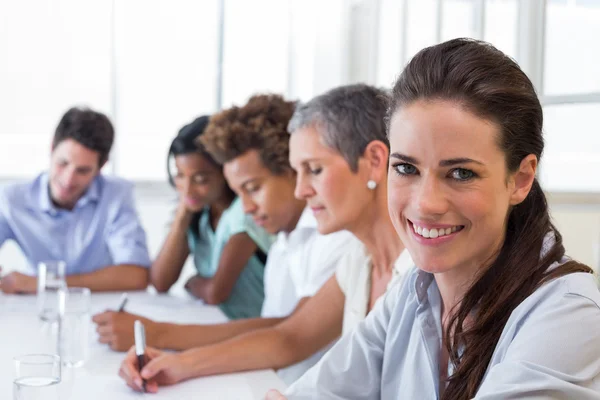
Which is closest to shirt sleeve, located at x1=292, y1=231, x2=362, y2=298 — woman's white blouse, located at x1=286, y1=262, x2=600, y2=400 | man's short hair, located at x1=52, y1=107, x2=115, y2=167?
woman's white blouse, located at x1=286, y1=262, x2=600, y2=400

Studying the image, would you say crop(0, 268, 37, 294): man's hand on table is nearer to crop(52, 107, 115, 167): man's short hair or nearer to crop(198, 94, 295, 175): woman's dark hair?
crop(52, 107, 115, 167): man's short hair

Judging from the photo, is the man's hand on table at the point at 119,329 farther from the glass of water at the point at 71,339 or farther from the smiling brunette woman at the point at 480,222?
the smiling brunette woman at the point at 480,222

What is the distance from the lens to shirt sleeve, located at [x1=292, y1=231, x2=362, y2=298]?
6.81 feet

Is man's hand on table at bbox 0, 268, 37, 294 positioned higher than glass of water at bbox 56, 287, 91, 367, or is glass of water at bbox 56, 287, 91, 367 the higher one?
glass of water at bbox 56, 287, 91, 367

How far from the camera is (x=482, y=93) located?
42.2 inches

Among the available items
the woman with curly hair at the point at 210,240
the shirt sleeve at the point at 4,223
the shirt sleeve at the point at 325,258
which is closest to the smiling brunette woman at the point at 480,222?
the shirt sleeve at the point at 325,258

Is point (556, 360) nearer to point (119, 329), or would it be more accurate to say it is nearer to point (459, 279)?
point (459, 279)

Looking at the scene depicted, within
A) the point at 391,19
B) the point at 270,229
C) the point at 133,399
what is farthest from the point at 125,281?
Result: the point at 391,19

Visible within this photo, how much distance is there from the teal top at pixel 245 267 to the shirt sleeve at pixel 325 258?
22.7 inches

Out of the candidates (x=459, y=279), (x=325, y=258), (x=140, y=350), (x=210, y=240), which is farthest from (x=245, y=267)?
(x=459, y=279)

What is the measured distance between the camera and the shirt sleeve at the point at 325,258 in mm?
2074

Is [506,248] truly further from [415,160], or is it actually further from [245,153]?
[245,153]

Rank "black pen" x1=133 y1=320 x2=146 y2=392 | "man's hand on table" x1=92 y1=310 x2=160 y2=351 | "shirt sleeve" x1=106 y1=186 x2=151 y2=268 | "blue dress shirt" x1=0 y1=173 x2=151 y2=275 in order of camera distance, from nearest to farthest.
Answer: "black pen" x1=133 y1=320 x2=146 y2=392 → "man's hand on table" x1=92 y1=310 x2=160 y2=351 → "shirt sleeve" x1=106 y1=186 x2=151 y2=268 → "blue dress shirt" x1=0 y1=173 x2=151 y2=275

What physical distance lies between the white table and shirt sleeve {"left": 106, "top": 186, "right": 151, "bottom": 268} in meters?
→ 0.42
